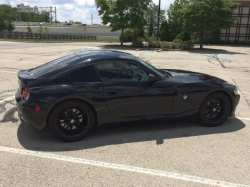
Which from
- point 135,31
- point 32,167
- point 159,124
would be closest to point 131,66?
point 159,124

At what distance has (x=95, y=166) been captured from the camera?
3.36 m

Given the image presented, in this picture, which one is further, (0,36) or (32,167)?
(0,36)

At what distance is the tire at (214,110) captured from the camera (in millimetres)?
4707

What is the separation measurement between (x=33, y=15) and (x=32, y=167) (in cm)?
15887

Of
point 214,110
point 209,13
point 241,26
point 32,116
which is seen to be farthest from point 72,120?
point 241,26

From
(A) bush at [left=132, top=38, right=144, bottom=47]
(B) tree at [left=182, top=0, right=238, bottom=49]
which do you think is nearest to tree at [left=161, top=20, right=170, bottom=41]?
(A) bush at [left=132, top=38, right=144, bottom=47]

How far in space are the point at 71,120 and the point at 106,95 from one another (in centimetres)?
69

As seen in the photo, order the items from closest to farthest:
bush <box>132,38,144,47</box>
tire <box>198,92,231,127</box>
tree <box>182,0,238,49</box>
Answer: tire <box>198,92,231,127</box> < tree <box>182,0,238,49</box> < bush <box>132,38,144,47</box>

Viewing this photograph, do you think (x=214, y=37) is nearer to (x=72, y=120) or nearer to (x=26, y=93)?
(x=72, y=120)

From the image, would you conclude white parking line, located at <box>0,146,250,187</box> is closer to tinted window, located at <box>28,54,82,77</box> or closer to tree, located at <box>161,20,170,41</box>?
tinted window, located at <box>28,54,82,77</box>

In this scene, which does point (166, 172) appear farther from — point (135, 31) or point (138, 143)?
point (135, 31)

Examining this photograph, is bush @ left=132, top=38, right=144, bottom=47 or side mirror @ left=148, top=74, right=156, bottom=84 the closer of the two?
side mirror @ left=148, top=74, right=156, bottom=84

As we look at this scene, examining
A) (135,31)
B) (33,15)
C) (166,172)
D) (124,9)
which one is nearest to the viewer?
(166,172)

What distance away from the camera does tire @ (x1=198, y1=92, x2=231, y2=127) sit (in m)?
4.71
